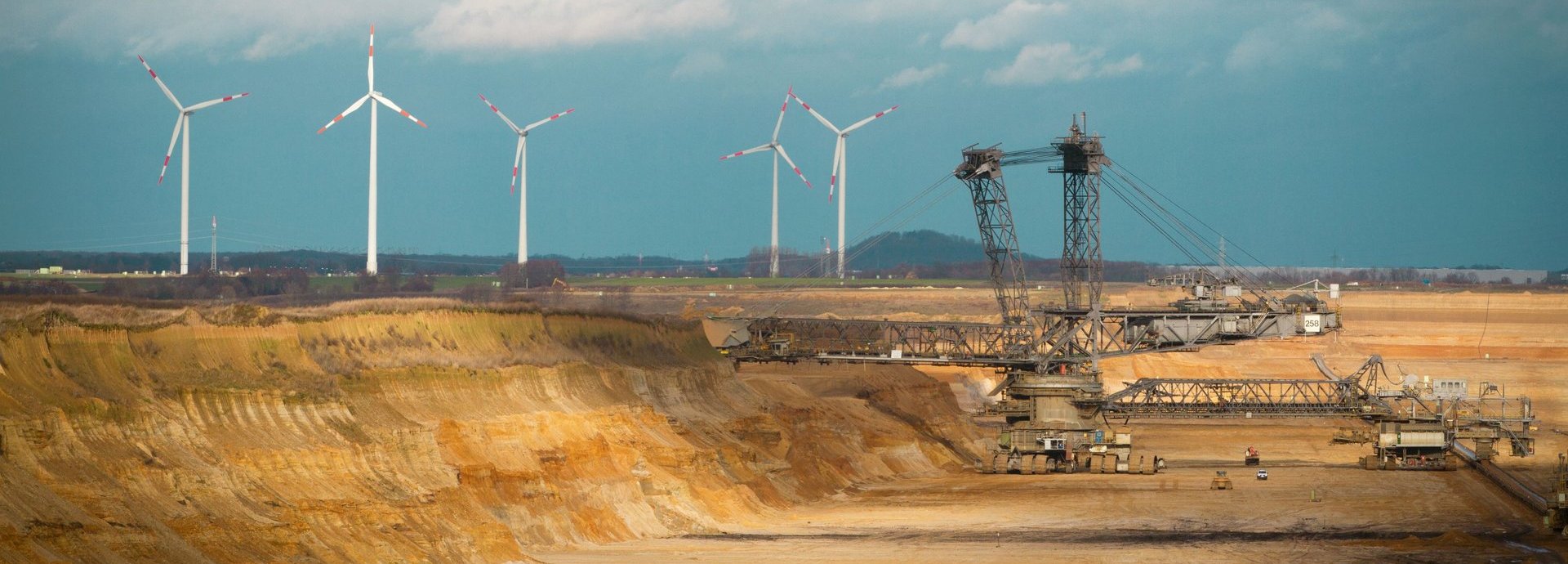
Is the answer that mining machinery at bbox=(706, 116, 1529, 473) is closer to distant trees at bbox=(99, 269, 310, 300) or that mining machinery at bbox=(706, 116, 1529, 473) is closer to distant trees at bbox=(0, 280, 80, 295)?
distant trees at bbox=(99, 269, 310, 300)

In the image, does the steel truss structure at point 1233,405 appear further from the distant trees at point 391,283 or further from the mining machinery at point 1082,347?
the distant trees at point 391,283

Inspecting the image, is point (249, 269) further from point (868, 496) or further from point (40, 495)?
point (40, 495)

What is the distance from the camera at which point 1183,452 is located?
5556 inches

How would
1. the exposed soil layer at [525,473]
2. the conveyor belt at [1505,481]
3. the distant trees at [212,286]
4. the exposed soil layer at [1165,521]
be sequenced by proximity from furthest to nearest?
the conveyor belt at [1505,481]
the distant trees at [212,286]
the exposed soil layer at [1165,521]
the exposed soil layer at [525,473]

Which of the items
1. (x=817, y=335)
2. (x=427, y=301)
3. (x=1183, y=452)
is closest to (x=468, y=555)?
(x=427, y=301)

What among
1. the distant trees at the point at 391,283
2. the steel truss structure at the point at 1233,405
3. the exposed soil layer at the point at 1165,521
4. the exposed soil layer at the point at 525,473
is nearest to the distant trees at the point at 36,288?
the exposed soil layer at the point at 525,473

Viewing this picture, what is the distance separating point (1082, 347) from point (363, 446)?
6842 cm

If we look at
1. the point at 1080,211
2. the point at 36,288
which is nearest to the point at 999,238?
the point at 1080,211

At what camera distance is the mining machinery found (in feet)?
399

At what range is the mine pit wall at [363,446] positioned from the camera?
2164 inches

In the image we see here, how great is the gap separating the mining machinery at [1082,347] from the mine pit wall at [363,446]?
33.7ft

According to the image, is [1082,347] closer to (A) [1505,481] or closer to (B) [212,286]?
(A) [1505,481]

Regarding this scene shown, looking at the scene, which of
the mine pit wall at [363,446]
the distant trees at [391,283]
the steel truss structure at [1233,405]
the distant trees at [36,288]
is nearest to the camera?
the mine pit wall at [363,446]

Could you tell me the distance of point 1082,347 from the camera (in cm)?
12794
